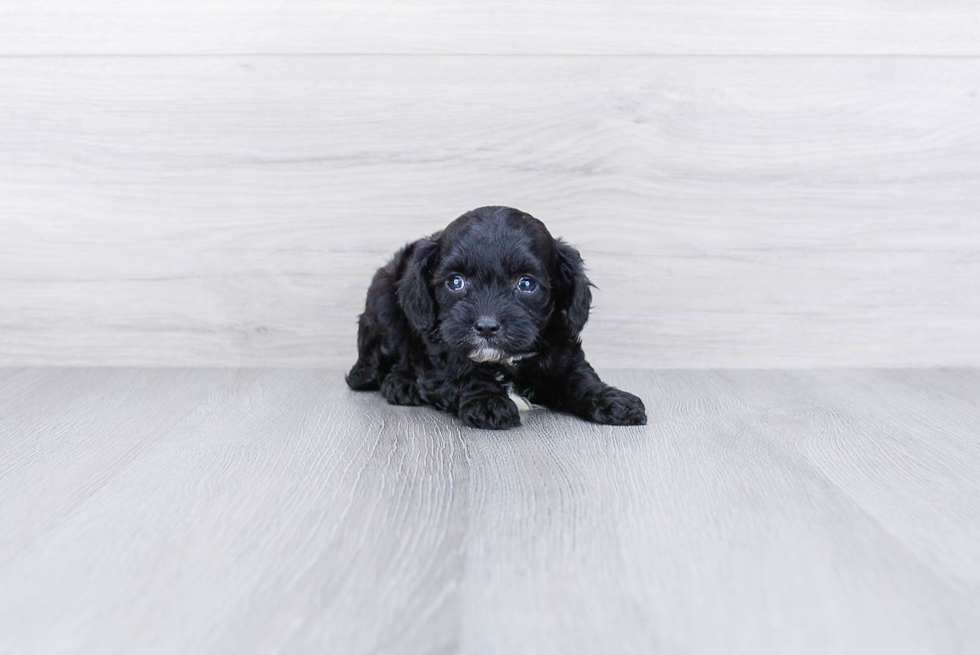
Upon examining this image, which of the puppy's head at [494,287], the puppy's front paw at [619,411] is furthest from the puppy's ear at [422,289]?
the puppy's front paw at [619,411]

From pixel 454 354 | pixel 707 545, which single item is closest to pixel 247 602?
pixel 707 545

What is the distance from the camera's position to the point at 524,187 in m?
2.59

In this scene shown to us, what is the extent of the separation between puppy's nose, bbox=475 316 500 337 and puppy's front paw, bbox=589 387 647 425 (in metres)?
0.31

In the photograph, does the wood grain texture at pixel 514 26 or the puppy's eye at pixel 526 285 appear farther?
the wood grain texture at pixel 514 26

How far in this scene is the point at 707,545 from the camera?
1173mm

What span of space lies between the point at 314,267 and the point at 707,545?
1.79 metres

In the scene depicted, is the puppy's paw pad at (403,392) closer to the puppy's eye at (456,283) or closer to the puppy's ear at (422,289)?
the puppy's ear at (422,289)

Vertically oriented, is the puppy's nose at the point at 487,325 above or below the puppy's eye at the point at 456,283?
below

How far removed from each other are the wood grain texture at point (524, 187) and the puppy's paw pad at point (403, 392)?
51cm

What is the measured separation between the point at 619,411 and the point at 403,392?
0.60m

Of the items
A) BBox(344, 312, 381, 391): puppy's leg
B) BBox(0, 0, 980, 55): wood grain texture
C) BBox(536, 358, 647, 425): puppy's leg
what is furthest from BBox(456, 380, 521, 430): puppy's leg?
BBox(0, 0, 980, 55): wood grain texture

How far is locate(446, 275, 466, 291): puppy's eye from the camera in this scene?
6.65ft

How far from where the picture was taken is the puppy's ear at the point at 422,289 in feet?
6.96

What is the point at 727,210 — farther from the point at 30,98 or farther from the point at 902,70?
the point at 30,98
